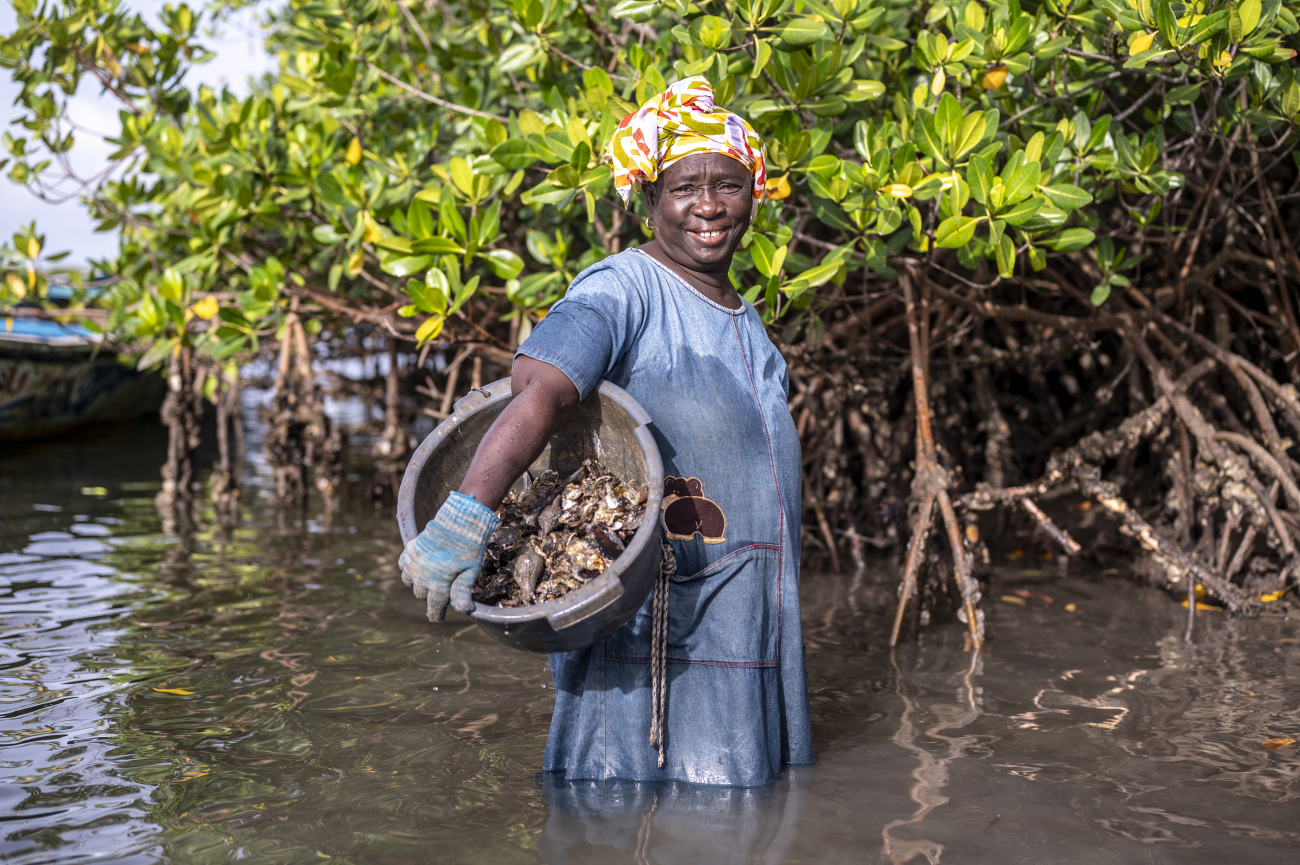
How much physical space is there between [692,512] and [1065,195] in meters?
1.48

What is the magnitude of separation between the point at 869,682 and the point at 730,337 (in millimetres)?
1414

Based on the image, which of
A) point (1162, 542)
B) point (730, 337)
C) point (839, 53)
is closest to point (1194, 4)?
point (839, 53)

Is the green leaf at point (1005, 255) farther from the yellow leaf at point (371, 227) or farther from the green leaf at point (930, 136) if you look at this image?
Result: the yellow leaf at point (371, 227)

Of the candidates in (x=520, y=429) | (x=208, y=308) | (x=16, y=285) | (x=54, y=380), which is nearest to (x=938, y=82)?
(x=520, y=429)

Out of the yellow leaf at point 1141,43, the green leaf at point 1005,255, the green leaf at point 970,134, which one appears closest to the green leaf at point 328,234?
the green leaf at point 970,134

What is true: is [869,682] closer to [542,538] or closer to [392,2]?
[542,538]

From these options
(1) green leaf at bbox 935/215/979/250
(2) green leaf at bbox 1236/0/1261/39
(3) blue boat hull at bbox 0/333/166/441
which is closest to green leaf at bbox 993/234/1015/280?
(1) green leaf at bbox 935/215/979/250

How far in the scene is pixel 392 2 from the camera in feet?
13.4

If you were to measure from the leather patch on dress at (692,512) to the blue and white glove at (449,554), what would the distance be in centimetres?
44

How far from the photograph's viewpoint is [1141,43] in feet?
8.54

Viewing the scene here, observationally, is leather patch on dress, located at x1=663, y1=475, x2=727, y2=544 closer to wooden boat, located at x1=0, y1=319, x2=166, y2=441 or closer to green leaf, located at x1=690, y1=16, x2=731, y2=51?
green leaf, located at x1=690, y1=16, x2=731, y2=51

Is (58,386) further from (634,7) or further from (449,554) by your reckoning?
(449,554)

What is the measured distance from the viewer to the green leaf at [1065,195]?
2.69 metres

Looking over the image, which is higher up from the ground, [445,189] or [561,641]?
[445,189]
